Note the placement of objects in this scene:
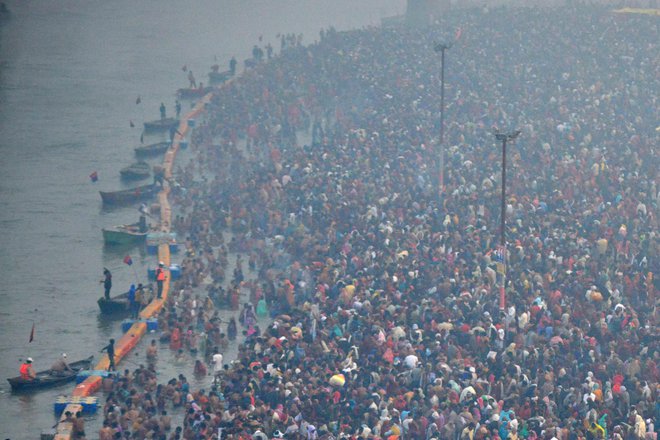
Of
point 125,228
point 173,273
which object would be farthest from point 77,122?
point 173,273

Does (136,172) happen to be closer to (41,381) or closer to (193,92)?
(193,92)

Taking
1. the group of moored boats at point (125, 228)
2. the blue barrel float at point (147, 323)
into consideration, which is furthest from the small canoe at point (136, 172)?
the blue barrel float at point (147, 323)

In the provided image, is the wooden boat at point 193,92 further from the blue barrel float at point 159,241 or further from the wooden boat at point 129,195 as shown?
the blue barrel float at point 159,241

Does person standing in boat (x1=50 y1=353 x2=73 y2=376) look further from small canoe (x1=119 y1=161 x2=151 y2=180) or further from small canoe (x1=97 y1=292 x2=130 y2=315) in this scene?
small canoe (x1=119 y1=161 x2=151 y2=180)

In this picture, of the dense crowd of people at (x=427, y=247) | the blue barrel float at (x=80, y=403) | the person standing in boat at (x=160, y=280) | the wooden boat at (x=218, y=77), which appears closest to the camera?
the dense crowd of people at (x=427, y=247)

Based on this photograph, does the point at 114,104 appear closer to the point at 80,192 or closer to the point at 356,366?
the point at 80,192

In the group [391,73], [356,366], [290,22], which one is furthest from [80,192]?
[290,22]
